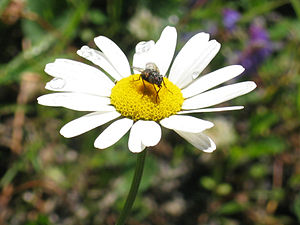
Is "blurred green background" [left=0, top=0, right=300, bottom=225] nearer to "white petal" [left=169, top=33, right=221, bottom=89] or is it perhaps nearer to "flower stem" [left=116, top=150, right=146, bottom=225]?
"white petal" [left=169, top=33, right=221, bottom=89]

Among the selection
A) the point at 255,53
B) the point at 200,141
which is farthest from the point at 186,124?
the point at 255,53

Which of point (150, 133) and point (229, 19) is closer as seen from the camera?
point (150, 133)

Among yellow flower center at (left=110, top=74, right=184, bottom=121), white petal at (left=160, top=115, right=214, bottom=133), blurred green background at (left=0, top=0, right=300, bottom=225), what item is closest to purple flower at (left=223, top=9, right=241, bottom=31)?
blurred green background at (left=0, top=0, right=300, bottom=225)

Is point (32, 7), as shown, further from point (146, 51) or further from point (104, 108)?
point (104, 108)

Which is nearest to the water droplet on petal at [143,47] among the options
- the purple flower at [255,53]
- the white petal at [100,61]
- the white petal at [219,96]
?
the white petal at [100,61]

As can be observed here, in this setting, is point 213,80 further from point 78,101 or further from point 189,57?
point 78,101
